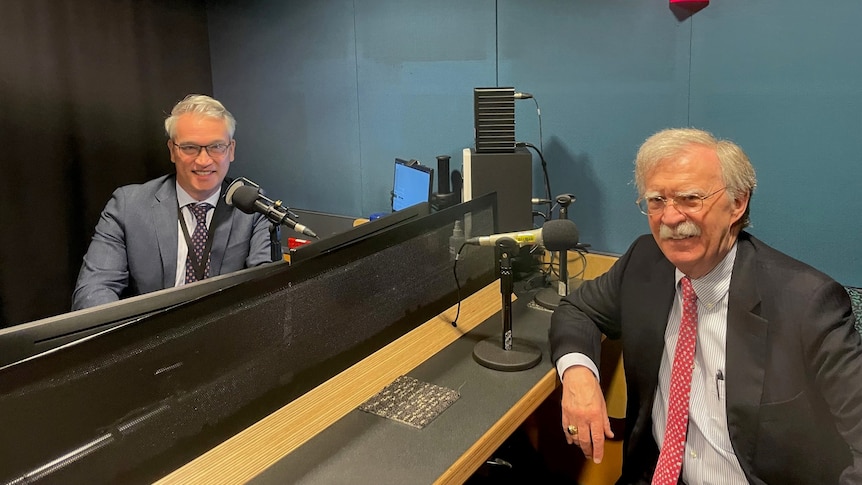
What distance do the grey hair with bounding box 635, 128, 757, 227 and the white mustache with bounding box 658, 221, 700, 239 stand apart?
109 mm

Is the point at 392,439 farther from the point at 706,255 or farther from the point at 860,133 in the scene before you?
the point at 860,133

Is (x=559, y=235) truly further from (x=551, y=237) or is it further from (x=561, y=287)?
(x=561, y=287)

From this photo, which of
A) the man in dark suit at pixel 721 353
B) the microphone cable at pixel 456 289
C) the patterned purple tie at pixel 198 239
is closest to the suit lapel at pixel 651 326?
the man in dark suit at pixel 721 353

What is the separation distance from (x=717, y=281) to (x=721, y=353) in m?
0.16

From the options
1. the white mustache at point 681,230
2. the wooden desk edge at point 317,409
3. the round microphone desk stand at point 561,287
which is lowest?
the wooden desk edge at point 317,409

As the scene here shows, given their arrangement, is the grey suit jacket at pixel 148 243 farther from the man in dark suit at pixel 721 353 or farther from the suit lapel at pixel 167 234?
the man in dark suit at pixel 721 353

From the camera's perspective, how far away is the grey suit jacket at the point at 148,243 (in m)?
2.26

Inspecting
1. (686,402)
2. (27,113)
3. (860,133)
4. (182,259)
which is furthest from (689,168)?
(27,113)

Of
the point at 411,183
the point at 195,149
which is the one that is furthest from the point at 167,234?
the point at 411,183

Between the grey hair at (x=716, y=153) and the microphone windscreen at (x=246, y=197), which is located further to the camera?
the microphone windscreen at (x=246, y=197)

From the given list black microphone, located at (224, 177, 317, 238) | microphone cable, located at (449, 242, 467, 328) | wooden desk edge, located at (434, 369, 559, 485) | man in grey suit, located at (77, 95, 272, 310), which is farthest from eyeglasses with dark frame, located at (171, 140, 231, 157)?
wooden desk edge, located at (434, 369, 559, 485)

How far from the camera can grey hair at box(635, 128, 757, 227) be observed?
1467 mm

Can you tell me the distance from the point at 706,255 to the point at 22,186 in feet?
9.66

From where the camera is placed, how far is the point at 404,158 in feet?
10.6
